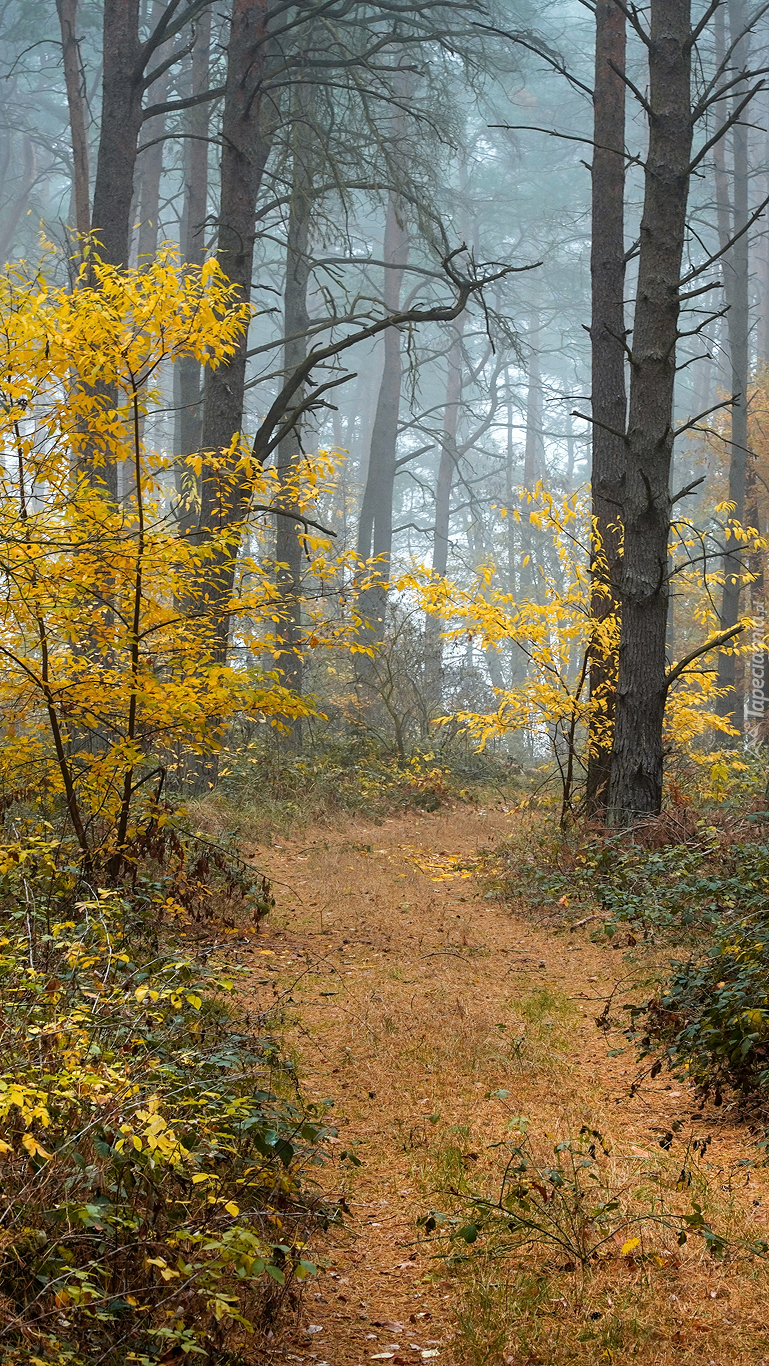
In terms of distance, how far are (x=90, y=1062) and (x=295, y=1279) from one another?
925 millimetres

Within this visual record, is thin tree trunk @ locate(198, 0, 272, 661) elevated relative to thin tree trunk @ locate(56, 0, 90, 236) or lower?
lower

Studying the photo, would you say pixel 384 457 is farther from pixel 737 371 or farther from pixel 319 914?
pixel 319 914

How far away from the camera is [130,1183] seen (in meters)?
2.86

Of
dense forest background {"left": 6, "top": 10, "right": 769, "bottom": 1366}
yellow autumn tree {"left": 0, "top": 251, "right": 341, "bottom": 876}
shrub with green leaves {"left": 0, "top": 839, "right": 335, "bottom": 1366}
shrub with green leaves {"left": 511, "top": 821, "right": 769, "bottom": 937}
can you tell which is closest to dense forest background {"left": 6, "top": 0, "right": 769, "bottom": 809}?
dense forest background {"left": 6, "top": 10, "right": 769, "bottom": 1366}

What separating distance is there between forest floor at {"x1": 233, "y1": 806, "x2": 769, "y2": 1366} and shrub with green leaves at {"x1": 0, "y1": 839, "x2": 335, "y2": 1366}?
287 mm

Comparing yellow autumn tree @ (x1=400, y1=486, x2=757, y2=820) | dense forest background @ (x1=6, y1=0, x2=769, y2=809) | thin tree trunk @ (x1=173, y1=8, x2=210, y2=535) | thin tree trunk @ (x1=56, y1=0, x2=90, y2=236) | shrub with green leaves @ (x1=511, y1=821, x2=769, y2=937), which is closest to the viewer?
shrub with green leaves @ (x1=511, y1=821, x2=769, y2=937)

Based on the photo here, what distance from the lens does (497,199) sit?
28.5m

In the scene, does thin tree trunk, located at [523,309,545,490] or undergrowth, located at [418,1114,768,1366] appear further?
thin tree trunk, located at [523,309,545,490]

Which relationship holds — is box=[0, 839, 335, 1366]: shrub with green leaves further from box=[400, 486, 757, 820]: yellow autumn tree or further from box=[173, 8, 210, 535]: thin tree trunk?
box=[173, 8, 210, 535]: thin tree trunk

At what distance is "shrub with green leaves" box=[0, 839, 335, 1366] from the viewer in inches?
97.0

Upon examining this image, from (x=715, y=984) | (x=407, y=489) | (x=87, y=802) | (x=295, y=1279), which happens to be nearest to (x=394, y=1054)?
(x=715, y=984)

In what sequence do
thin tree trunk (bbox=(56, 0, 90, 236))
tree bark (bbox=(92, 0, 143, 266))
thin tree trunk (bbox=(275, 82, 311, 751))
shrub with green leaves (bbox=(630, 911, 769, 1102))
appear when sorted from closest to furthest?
shrub with green leaves (bbox=(630, 911, 769, 1102)) → tree bark (bbox=(92, 0, 143, 266)) → thin tree trunk (bbox=(275, 82, 311, 751)) → thin tree trunk (bbox=(56, 0, 90, 236))

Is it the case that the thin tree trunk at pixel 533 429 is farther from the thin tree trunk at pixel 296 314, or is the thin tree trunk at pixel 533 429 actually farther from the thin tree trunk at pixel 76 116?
the thin tree trunk at pixel 76 116

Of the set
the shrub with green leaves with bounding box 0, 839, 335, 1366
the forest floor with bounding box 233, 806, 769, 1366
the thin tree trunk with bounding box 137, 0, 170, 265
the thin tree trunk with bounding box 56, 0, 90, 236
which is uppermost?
the thin tree trunk with bounding box 137, 0, 170, 265
